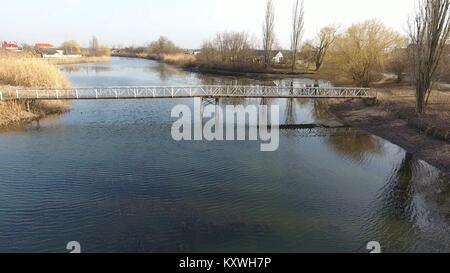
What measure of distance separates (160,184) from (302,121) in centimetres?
1723

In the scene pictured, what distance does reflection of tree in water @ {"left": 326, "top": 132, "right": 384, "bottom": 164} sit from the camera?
67.7ft

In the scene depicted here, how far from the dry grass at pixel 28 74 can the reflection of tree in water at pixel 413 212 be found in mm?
30579

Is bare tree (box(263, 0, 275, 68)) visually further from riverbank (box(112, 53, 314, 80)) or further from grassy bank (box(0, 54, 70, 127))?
grassy bank (box(0, 54, 70, 127))

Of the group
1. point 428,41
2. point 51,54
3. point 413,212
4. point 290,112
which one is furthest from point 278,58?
point 413,212

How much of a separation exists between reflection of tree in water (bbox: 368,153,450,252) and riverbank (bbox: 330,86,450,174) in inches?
84.8

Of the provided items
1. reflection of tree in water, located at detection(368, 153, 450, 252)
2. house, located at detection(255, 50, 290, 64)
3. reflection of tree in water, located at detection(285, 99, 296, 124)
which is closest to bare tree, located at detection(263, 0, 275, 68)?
house, located at detection(255, 50, 290, 64)

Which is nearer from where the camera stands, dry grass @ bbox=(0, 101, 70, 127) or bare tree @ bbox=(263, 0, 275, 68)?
dry grass @ bbox=(0, 101, 70, 127)

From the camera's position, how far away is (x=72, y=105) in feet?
107

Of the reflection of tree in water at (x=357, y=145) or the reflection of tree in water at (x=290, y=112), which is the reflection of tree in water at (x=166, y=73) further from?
the reflection of tree in water at (x=357, y=145)

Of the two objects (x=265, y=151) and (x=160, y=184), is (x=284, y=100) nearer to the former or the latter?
(x=265, y=151)

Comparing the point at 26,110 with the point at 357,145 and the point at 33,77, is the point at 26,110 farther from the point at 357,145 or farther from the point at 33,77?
the point at 357,145
